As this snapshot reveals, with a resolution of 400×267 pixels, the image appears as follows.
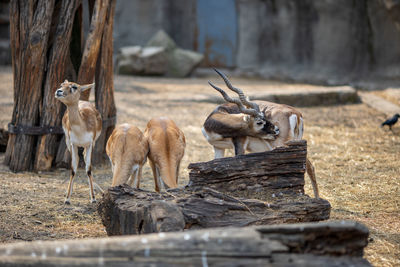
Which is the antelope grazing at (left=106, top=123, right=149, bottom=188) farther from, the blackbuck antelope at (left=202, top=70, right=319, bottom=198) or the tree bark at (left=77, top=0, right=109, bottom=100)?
the tree bark at (left=77, top=0, right=109, bottom=100)

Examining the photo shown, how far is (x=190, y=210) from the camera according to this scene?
3488 mm

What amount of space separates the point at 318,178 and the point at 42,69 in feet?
12.2

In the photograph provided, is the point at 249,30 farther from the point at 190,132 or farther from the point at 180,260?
the point at 180,260

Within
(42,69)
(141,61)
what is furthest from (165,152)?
(141,61)

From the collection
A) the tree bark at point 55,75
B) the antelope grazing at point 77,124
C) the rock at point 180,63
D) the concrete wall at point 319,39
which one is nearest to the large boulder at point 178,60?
the rock at point 180,63

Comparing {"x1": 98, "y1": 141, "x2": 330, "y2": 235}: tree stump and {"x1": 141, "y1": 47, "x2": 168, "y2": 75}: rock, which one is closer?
{"x1": 98, "y1": 141, "x2": 330, "y2": 235}: tree stump

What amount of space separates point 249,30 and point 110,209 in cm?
1373

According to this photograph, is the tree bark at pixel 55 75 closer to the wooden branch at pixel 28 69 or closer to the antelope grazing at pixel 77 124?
the wooden branch at pixel 28 69

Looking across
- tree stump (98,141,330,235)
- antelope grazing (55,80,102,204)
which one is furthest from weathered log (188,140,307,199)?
antelope grazing (55,80,102,204)

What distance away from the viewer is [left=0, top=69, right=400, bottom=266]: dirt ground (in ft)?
14.2

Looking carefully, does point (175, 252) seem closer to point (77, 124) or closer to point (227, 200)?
point (227, 200)

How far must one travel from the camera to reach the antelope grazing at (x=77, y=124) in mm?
5097

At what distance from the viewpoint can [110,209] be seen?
3838 millimetres

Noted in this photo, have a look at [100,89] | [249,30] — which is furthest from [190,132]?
[249,30]
